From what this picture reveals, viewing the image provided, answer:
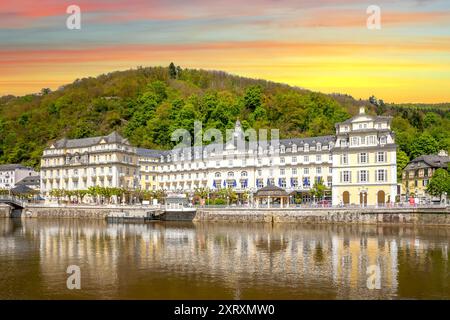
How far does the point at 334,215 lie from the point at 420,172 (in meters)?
28.3

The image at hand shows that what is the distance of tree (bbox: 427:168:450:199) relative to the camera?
214ft

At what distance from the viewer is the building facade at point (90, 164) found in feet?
308

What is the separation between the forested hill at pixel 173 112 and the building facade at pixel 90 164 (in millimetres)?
19081

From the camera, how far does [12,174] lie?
115 meters

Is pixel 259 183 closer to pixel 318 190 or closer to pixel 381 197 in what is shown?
pixel 318 190

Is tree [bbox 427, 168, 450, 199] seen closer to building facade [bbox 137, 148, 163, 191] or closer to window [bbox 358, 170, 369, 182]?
window [bbox 358, 170, 369, 182]

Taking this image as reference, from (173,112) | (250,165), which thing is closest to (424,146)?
(250,165)

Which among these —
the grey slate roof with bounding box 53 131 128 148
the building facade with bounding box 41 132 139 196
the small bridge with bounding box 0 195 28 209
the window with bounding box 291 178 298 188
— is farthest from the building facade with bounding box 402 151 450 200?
the small bridge with bounding box 0 195 28 209

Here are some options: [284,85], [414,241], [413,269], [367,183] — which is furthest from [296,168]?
[284,85]

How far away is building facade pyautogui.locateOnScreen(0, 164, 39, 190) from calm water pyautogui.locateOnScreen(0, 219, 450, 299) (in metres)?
62.9

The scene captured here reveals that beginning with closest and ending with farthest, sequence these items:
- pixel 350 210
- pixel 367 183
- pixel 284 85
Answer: pixel 350 210
pixel 367 183
pixel 284 85
